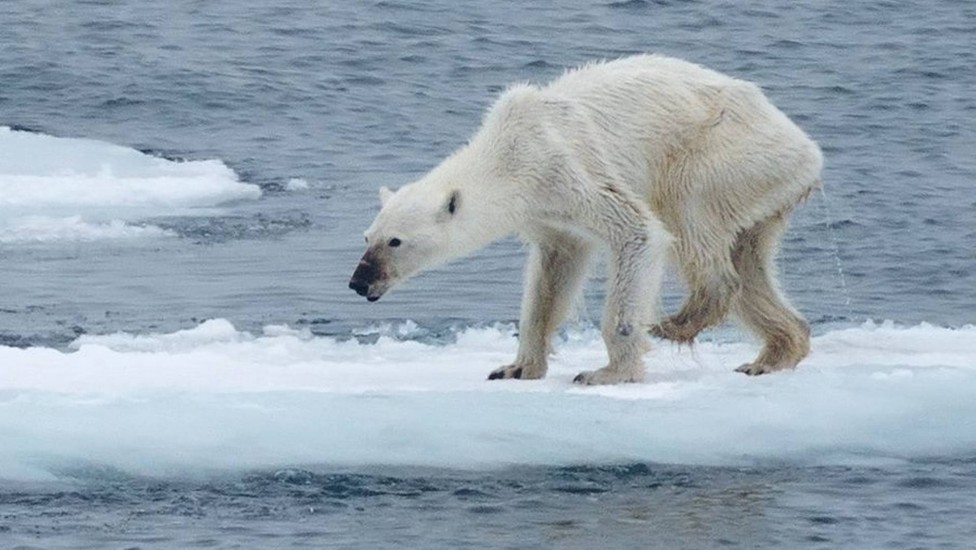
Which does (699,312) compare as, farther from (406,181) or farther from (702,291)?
(406,181)

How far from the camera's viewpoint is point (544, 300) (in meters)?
10.6

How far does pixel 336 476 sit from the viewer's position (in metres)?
9.23

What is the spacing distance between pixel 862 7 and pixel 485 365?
676 inches

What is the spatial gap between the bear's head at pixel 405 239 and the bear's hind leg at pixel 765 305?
5.30 ft

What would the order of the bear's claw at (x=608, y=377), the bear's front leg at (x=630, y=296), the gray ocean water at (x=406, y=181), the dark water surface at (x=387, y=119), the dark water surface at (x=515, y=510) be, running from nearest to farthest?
the dark water surface at (x=515, y=510) → the gray ocean water at (x=406, y=181) → the bear's front leg at (x=630, y=296) → the bear's claw at (x=608, y=377) → the dark water surface at (x=387, y=119)

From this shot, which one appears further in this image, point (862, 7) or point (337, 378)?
point (862, 7)

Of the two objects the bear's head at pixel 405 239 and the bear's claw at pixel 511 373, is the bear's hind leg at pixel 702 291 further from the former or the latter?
the bear's head at pixel 405 239

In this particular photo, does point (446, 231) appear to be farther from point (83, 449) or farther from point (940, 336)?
point (940, 336)

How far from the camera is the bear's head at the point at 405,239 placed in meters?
9.80

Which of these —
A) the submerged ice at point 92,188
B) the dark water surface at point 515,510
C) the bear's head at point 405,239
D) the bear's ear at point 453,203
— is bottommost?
the dark water surface at point 515,510

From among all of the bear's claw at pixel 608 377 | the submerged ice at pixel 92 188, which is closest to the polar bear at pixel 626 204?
the bear's claw at pixel 608 377

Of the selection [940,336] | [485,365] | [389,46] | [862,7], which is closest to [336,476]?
[485,365]

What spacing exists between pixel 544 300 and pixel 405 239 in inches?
40.1

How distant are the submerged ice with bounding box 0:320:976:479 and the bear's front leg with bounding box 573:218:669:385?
17 cm
